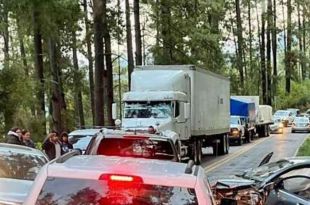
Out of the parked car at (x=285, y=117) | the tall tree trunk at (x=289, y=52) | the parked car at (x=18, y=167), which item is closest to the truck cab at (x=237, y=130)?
the parked car at (x=285, y=117)

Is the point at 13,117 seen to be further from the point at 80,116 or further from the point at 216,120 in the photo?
the point at 80,116

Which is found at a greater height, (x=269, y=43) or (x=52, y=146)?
(x=269, y=43)

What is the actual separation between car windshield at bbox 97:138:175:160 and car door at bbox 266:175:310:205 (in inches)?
146

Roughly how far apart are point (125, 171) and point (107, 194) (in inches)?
9.0

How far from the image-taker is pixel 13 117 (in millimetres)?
29922

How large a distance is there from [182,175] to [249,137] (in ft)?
137

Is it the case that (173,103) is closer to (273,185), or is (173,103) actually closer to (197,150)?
(197,150)

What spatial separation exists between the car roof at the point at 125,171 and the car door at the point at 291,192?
428 centimetres

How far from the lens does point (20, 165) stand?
10508 mm

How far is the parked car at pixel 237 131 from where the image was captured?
139ft

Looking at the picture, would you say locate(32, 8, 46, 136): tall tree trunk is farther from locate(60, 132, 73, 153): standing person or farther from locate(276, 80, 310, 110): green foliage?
locate(276, 80, 310, 110): green foliage

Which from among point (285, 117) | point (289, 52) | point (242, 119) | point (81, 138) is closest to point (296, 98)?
point (289, 52)

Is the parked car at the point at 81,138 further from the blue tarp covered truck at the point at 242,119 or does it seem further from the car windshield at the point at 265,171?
the blue tarp covered truck at the point at 242,119

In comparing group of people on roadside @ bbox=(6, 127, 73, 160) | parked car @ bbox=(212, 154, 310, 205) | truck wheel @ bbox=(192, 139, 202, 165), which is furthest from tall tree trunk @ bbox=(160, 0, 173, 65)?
parked car @ bbox=(212, 154, 310, 205)
